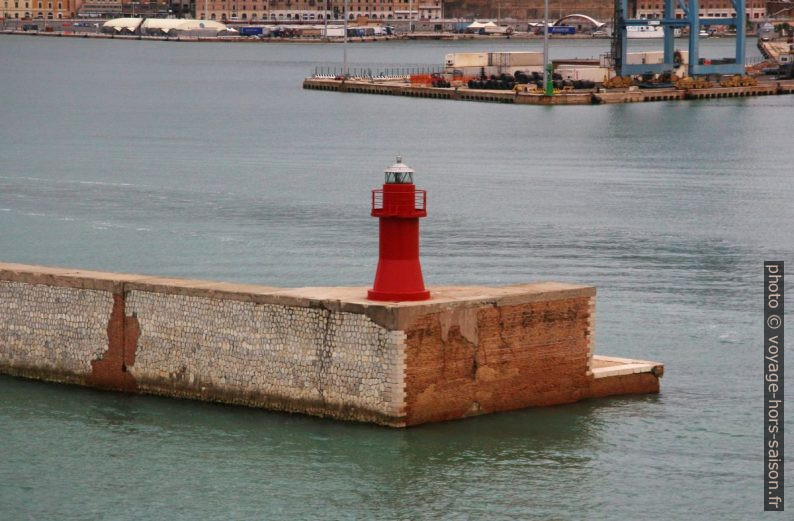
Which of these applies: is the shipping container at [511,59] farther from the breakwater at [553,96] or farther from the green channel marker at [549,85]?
the green channel marker at [549,85]

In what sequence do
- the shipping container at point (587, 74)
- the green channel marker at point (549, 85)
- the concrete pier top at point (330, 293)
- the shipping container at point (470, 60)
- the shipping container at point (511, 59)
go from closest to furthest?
the concrete pier top at point (330, 293) → the green channel marker at point (549, 85) → the shipping container at point (587, 74) → the shipping container at point (511, 59) → the shipping container at point (470, 60)

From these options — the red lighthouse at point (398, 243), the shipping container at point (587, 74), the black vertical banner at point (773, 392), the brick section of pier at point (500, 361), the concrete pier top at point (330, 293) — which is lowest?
the black vertical banner at point (773, 392)

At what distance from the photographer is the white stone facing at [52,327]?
76.5 ft

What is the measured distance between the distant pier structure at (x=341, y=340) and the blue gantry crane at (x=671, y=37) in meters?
84.6

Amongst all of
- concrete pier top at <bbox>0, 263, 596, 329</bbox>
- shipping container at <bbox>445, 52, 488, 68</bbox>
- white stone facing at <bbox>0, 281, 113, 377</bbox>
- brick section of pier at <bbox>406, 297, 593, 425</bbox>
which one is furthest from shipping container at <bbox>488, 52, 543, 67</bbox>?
brick section of pier at <bbox>406, 297, 593, 425</bbox>

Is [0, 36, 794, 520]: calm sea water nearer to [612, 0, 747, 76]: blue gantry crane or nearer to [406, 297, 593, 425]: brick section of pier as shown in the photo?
[406, 297, 593, 425]: brick section of pier

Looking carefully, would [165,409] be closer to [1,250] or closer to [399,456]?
[399,456]

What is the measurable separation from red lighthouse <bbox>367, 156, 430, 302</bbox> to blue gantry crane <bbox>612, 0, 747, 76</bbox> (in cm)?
8558

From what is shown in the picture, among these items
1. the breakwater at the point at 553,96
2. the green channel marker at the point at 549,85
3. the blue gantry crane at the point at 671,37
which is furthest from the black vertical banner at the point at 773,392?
the blue gantry crane at the point at 671,37

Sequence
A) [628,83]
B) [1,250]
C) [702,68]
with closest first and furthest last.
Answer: [1,250] → [628,83] → [702,68]

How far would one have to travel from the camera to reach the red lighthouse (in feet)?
69.3

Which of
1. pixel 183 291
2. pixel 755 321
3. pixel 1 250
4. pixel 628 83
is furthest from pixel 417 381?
pixel 628 83

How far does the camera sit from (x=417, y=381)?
20781 millimetres

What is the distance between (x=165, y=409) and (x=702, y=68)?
98842 mm
